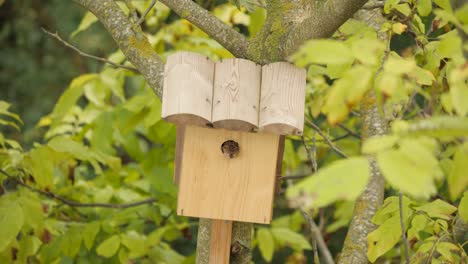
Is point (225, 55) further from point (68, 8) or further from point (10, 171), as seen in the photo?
point (68, 8)

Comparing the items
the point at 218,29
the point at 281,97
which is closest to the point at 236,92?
the point at 281,97

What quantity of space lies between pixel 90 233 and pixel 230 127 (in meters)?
0.89

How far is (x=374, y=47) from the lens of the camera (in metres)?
1.17

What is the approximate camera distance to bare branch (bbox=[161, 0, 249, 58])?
1.96m

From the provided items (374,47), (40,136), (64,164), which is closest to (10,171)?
(64,164)

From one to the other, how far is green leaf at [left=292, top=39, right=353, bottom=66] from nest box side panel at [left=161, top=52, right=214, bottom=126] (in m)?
0.68

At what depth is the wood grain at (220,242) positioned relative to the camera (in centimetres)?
193

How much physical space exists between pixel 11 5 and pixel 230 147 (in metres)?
4.98

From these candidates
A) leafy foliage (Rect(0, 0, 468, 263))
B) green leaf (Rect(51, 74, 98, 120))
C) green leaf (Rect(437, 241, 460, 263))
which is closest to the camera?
leafy foliage (Rect(0, 0, 468, 263))

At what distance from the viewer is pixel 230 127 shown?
191 centimetres

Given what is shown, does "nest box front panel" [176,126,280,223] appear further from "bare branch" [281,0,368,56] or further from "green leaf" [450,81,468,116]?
"green leaf" [450,81,468,116]

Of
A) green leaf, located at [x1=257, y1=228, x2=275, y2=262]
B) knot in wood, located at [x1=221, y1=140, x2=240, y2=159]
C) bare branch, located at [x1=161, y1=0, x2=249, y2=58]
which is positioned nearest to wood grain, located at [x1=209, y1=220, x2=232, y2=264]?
knot in wood, located at [x1=221, y1=140, x2=240, y2=159]

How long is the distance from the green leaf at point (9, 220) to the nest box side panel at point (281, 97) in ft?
2.98

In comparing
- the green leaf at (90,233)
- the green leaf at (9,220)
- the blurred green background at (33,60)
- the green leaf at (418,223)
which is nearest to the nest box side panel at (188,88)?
the green leaf at (418,223)
